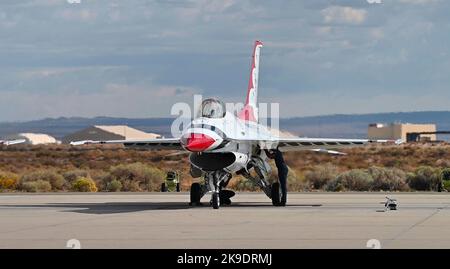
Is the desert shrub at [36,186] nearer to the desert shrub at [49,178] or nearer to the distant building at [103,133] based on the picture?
the desert shrub at [49,178]

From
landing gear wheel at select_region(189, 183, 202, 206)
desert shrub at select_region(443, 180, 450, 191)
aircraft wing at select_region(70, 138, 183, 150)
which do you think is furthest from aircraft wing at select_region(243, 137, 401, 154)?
desert shrub at select_region(443, 180, 450, 191)

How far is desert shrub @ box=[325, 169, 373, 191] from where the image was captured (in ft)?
189

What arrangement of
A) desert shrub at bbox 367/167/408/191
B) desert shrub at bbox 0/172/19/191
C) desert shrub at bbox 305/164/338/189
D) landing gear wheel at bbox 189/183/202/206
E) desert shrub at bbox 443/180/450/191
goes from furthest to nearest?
desert shrub at bbox 305/164/338/189 < desert shrub at bbox 0/172/19/191 < desert shrub at bbox 367/167/408/191 < desert shrub at bbox 443/180/450/191 < landing gear wheel at bbox 189/183/202/206

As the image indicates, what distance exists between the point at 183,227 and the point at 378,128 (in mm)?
166920

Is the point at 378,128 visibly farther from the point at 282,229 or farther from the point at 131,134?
the point at 282,229

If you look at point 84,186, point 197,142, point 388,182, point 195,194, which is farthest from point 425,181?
point 197,142

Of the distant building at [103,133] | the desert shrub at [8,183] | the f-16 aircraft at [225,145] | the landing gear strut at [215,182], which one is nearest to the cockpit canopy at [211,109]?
the f-16 aircraft at [225,145]

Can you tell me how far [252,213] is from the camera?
3350 cm

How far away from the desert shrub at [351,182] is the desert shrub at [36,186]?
14.7 metres

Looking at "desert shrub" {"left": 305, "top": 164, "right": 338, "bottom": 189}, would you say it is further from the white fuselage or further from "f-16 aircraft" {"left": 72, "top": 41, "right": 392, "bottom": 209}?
the white fuselage

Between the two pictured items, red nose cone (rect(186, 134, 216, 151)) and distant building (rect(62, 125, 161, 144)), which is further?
distant building (rect(62, 125, 161, 144))

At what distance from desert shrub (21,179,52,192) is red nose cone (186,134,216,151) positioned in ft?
80.2

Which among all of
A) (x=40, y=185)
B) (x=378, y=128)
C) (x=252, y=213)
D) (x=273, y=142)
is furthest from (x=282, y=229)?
(x=378, y=128)

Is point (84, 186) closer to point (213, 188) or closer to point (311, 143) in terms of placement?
point (311, 143)
